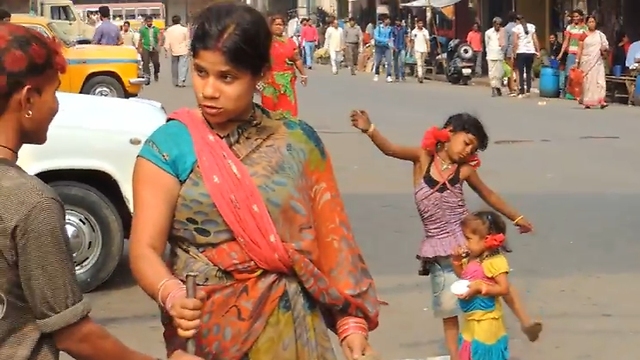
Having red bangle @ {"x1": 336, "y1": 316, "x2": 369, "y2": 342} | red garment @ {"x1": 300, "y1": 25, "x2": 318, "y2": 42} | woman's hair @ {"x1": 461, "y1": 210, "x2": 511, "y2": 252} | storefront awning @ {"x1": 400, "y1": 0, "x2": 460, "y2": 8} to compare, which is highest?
storefront awning @ {"x1": 400, "y1": 0, "x2": 460, "y2": 8}

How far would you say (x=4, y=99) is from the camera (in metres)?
2.34

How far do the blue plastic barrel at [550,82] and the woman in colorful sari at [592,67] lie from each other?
171 centimetres

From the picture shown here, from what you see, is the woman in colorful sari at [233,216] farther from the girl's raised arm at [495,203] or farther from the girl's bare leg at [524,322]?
the girl's raised arm at [495,203]

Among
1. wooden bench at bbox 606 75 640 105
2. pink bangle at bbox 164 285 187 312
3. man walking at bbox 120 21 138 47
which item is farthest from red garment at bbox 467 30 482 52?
pink bangle at bbox 164 285 187 312

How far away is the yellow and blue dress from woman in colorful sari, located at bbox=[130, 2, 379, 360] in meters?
2.16

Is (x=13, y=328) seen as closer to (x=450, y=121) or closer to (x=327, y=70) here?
(x=450, y=121)

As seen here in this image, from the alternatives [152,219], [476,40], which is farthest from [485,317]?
[476,40]

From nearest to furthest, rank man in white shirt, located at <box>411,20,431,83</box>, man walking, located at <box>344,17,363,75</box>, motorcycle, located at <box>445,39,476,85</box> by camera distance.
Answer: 1. motorcycle, located at <box>445,39,476,85</box>
2. man in white shirt, located at <box>411,20,431,83</box>
3. man walking, located at <box>344,17,363,75</box>

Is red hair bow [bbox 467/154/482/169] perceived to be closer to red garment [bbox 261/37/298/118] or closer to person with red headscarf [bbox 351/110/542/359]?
person with red headscarf [bbox 351/110/542/359]

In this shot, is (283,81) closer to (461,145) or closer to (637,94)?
(461,145)

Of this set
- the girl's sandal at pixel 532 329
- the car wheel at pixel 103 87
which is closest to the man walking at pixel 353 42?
the car wheel at pixel 103 87

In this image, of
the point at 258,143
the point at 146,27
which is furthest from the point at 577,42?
the point at 258,143

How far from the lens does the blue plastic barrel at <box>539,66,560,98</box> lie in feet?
72.4

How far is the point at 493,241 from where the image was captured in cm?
472
